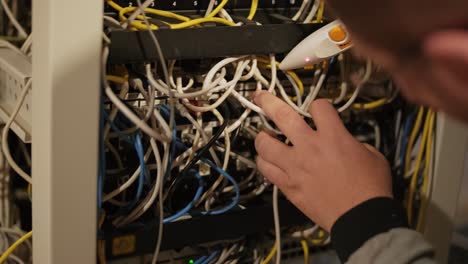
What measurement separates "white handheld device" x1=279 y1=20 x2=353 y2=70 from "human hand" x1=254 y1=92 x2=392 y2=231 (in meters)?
0.06

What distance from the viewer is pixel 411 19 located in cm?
33

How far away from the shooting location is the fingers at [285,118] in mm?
915

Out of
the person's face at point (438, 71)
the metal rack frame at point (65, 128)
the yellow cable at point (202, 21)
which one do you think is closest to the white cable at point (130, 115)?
the metal rack frame at point (65, 128)

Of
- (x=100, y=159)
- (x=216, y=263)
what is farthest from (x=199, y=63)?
(x=216, y=263)

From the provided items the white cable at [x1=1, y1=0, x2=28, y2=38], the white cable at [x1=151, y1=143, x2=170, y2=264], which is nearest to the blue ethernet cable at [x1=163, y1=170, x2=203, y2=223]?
the white cable at [x1=151, y1=143, x2=170, y2=264]

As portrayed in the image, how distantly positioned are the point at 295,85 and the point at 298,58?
86 millimetres

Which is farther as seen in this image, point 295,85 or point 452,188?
point 452,188

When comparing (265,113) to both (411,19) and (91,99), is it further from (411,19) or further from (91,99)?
(411,19)

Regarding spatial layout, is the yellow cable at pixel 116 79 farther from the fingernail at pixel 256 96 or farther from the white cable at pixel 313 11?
the white cable at pixel 313 11

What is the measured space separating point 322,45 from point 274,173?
179mm

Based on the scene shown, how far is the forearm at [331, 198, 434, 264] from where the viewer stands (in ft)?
2.62

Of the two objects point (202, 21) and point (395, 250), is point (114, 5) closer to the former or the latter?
point (202, 21)

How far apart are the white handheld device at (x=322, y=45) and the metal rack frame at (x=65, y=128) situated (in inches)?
10.7

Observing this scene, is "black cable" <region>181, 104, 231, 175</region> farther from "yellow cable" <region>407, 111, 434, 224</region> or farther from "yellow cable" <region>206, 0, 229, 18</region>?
"yellow cable" <region>407, 111, 434, 224</region>
